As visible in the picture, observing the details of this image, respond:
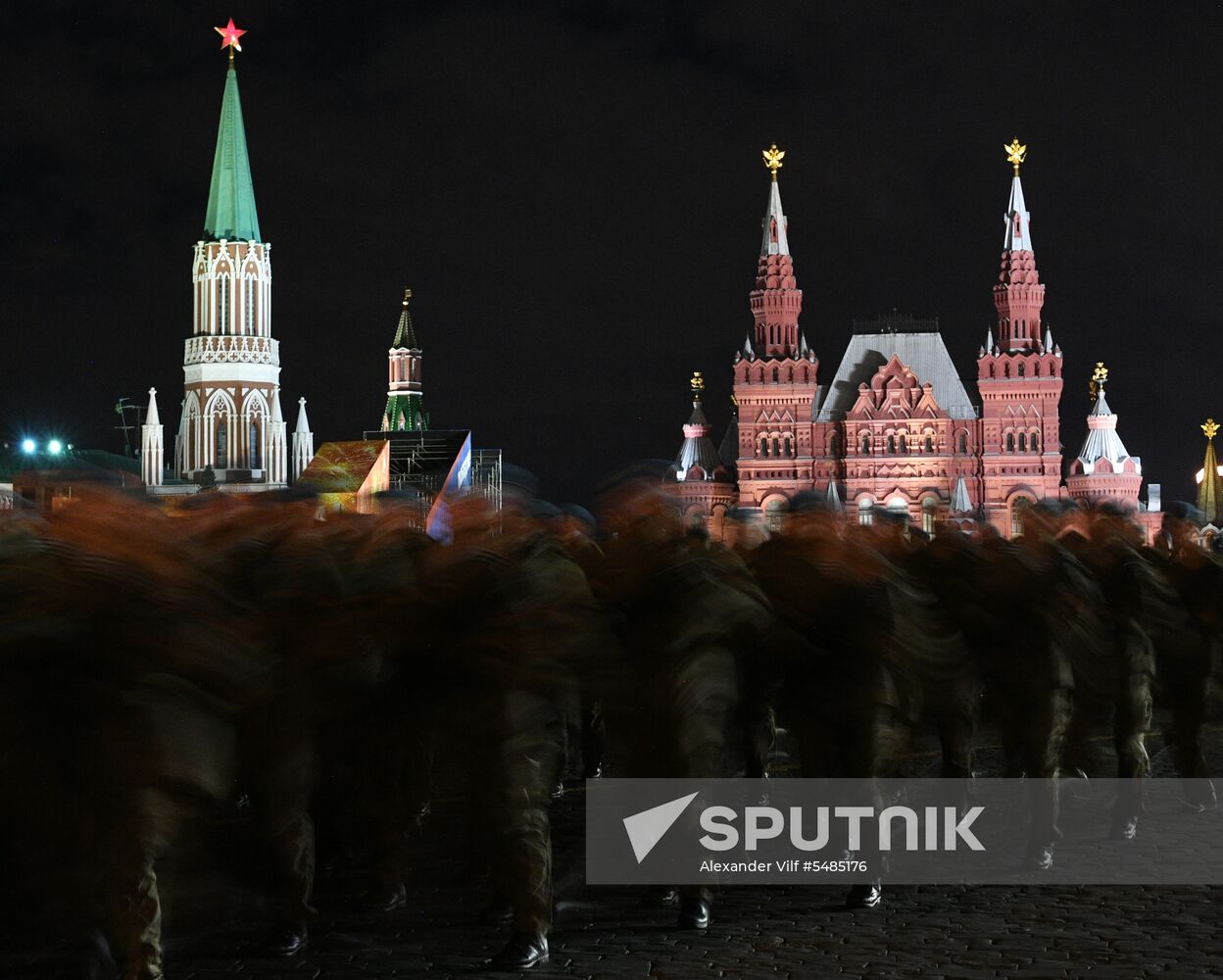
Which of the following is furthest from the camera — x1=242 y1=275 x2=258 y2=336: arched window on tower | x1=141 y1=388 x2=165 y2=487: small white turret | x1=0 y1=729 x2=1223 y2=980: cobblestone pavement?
x1=242 y1=275 x2=258 y2=336: arched window on tower

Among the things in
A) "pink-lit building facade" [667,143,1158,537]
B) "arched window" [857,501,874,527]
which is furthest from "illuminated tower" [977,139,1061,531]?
"arched window" [857,501,874,527]

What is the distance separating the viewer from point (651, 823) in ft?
29.3

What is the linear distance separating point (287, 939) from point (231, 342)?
8466 cm

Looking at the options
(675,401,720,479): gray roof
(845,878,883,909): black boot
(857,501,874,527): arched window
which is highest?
(675,401,720,479): gray roof

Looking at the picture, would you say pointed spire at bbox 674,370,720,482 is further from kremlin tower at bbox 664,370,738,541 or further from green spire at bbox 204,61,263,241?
green spire at bbox 204,61,263,241

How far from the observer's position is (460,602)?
7688mm

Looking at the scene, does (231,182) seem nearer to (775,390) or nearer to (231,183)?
(231,183)

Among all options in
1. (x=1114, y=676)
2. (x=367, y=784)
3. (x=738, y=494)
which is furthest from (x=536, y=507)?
(x=738, y=494)

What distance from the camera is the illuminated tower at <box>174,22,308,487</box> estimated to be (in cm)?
8850

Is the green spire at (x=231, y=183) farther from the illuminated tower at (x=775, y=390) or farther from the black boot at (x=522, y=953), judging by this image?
the black boot at (x=522, y=953)

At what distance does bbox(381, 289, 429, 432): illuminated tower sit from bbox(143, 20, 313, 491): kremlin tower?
3770 cm

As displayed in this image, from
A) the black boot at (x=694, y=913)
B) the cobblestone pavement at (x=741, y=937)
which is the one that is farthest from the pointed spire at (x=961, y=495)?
the black boot at (x=694, y=913)

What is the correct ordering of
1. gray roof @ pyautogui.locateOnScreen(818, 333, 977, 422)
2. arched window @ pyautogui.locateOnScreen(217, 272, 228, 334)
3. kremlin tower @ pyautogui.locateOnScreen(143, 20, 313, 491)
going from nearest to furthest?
kremlin tower @ pyautogui.locateOnScreen(143, 20, 313, 491), arched window @ pyautogui.locateOnScreen(217, 272, 228, 334), gray roof @ pyautogui.locateOnScreen(818, 333, 977, 422)

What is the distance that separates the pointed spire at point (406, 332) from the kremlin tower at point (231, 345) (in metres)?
38.2
